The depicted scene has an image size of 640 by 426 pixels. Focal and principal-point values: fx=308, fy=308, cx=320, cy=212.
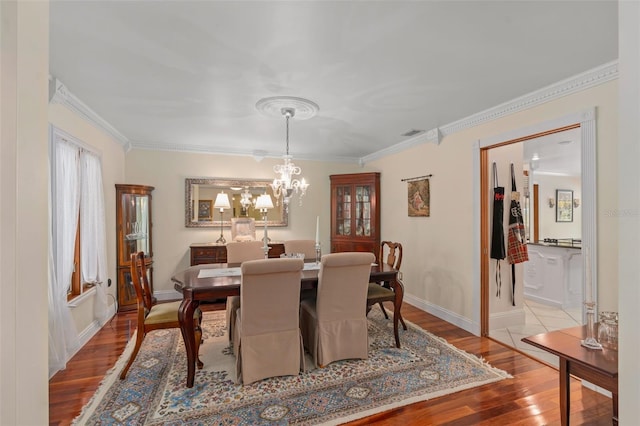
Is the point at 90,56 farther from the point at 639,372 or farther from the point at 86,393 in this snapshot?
the point at 639,372

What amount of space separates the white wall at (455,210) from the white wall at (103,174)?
397cm

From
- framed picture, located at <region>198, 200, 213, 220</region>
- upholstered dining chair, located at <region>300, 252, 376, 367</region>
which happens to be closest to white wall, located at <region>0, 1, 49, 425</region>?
upholstered dining chair, located at <region>300, 252, 376, 367</region>

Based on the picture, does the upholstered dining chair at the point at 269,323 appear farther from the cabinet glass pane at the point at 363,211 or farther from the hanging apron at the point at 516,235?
the cabinet glass pane at the point at 363,211

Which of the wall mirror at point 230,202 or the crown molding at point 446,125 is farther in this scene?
the wall mirror at point 230,202

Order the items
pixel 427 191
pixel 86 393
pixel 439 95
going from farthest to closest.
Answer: pixel 427 191 → pixel 439 95 → pixel 86 393

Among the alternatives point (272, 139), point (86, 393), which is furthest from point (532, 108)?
point (86, 393)

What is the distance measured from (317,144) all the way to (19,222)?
4301mm

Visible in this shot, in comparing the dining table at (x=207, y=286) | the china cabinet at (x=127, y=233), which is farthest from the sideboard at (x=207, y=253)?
the dining table at (x=207, y=286)

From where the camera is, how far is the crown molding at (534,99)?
230 centimetres

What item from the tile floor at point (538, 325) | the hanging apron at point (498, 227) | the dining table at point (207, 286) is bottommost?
the tile floor at point (538, 325)

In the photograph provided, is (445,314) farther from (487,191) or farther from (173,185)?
(173,185)

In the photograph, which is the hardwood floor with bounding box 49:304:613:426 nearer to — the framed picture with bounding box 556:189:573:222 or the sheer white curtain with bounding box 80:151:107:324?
the sheer white curtain with bounding box 80:151:107:324

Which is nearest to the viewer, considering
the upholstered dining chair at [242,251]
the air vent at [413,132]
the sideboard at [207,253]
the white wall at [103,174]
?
the white wall at [103,174]

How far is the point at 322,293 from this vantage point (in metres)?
2.64
